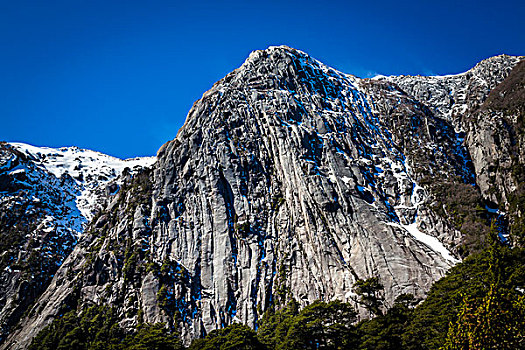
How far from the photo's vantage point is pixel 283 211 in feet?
255

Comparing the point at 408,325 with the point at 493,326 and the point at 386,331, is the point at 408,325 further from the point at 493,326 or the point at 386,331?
the point at 493,326

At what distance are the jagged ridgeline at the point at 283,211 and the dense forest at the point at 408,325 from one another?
361 cm

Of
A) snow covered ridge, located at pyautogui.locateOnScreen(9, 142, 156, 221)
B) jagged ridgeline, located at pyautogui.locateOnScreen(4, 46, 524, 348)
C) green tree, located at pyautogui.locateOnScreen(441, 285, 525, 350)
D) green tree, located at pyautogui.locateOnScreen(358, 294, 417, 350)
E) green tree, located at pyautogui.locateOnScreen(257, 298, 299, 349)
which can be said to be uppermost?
snow covered ridge, located at pyautogui.locateOnScreen(9, 142, 156, 221)

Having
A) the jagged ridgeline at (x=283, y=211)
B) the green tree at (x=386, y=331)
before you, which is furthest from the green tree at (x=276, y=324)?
the green tree at (x=386, y=331)

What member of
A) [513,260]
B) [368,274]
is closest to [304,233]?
[368,274]

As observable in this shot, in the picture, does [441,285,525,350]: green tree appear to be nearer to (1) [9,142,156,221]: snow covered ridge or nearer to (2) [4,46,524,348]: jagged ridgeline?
(2) [4,46,524,348]: jagged ridgeline

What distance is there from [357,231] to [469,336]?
1827 inches

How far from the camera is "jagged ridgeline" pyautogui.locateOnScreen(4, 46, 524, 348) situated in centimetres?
6612

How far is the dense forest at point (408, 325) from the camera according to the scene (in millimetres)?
20453

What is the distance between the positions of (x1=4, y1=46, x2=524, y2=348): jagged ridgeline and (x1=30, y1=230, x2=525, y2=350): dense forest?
3609 mm

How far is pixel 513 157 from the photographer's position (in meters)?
73.4

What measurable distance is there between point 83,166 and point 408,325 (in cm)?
11801

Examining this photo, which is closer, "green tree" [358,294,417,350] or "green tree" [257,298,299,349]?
"green tree" [358,294,417,350]

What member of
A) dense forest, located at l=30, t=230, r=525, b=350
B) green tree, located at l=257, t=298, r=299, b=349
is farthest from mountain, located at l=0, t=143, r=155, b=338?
green tree, located at l=257, t=298, r=299, b=349
